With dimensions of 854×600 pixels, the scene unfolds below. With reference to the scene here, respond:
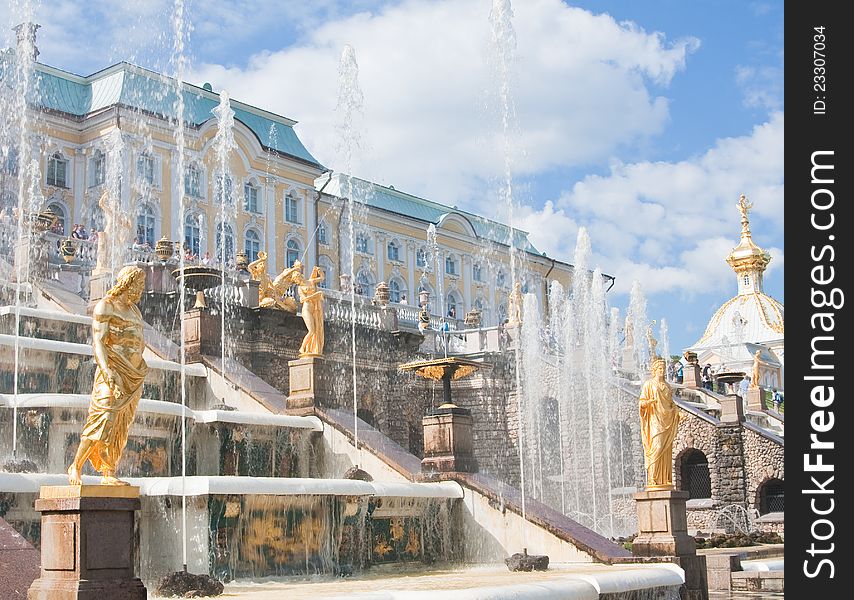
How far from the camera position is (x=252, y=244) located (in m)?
48.2

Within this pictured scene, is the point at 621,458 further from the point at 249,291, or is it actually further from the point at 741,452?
the point at 249,291

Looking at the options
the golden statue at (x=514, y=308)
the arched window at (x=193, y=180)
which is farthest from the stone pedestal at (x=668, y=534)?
the arched window at (x=193, y=180)

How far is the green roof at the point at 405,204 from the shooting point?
57547mm

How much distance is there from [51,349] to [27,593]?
9.84m

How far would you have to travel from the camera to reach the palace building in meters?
42.9

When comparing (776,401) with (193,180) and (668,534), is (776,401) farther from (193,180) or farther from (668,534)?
(668,534)

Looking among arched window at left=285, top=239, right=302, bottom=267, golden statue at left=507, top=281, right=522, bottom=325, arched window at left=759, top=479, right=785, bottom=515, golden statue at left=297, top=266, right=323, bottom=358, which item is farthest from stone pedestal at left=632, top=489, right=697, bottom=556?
arched window at left=285, top=239, right=302, bottom=267

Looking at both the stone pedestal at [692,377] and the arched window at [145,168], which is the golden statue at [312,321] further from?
the arched window at [145,168]

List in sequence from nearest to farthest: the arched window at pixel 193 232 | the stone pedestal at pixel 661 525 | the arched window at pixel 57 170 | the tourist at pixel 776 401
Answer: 1. the stone pedestal at pixel 661 525
2. the arched window at pixel 57 170
3. the tourist at pixel 776 401
4. the arched window at pixel 193 232

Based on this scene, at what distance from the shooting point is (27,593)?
8.82m

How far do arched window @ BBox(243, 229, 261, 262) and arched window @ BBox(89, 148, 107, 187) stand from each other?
6.85 meters

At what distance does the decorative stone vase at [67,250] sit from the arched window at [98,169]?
1629 centimetres

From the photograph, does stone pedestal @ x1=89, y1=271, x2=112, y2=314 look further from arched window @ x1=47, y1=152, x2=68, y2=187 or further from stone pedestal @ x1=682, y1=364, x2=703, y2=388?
stone pedestal @ x1=682, y1=364, x2=703, y2=388
